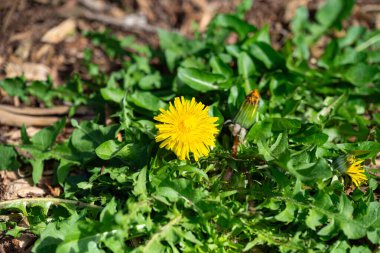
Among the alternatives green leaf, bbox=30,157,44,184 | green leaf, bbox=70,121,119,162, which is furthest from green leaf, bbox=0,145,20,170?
green leaf, bbox=70,121,119,162

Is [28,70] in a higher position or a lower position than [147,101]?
lower

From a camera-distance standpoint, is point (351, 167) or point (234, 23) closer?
point (351, 167)

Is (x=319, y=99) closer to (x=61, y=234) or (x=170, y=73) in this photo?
(x=170, y=73)

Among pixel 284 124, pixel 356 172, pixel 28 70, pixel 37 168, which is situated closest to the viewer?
pixel 356 172

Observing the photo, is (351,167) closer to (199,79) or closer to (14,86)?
(199,79)

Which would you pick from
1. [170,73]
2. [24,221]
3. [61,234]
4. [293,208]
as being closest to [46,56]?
[170,73]

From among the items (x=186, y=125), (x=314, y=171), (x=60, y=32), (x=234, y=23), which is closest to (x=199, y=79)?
(x=234, y=23)

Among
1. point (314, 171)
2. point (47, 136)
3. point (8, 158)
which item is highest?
point (314, 171)
